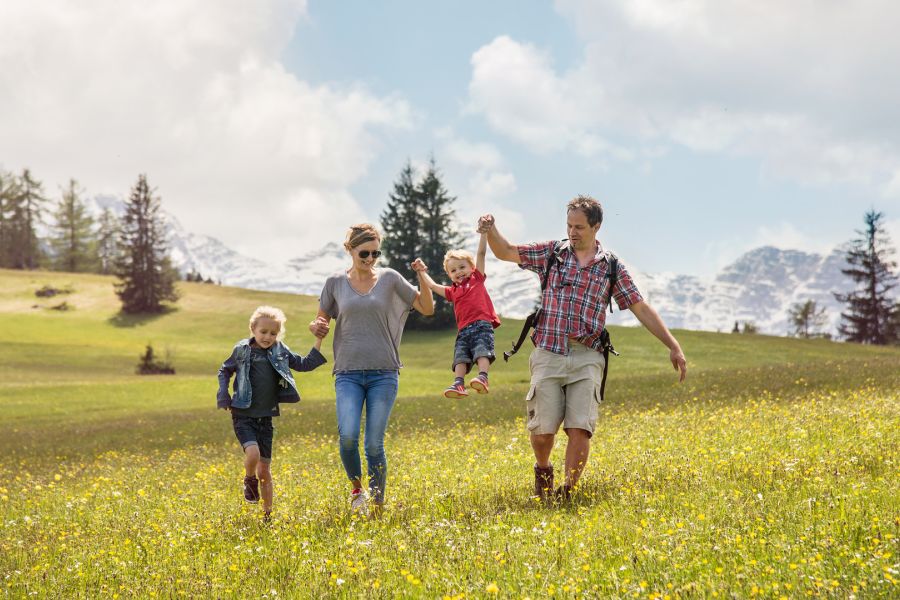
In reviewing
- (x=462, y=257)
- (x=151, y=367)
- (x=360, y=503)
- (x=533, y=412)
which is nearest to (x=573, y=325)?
(x=533, y=412)

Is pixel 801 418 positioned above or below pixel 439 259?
below

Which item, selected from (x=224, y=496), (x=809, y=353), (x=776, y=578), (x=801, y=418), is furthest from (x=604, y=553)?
(x=809, y=353)

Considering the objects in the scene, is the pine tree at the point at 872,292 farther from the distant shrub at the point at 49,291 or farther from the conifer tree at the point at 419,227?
the distant shrub at the point at 49,291

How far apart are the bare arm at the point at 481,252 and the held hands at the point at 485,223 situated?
0.21ft

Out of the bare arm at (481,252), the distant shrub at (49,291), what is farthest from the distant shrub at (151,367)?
the bare arm at (481,252)

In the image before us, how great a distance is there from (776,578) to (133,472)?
40.2 feet

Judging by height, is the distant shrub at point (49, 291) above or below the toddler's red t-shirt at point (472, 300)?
above

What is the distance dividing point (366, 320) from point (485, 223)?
59.5 inches

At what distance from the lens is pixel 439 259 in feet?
227

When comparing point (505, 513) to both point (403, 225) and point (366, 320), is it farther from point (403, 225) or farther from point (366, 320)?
point (403, 225)

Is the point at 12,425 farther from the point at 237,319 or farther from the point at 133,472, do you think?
the point at 237,319

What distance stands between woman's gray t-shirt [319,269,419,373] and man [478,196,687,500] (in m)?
1.16

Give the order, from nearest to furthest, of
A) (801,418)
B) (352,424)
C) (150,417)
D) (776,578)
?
(776,578)
(352,424)
(801,418)
(150,417)

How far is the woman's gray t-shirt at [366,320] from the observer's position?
7.98m
